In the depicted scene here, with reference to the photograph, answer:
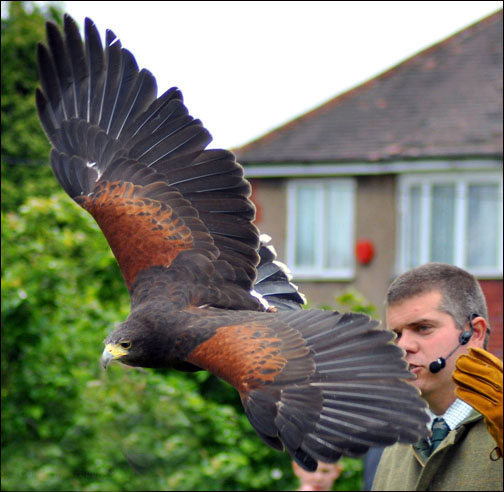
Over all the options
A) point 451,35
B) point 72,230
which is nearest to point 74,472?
point 72,230

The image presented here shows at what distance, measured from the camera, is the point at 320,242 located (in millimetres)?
18047

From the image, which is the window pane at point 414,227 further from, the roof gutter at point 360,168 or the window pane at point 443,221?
the roof gutter at point 360,168

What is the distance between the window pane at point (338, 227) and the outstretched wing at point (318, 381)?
13.7m

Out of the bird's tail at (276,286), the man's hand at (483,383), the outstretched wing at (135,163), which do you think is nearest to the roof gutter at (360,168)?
the bird's tail at (276,286)

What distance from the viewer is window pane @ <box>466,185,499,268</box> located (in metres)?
15.4

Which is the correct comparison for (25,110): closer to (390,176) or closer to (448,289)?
(390,176)

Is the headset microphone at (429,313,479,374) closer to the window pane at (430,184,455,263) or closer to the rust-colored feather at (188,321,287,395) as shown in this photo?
the rust-colored feather at (188,321,287,395)

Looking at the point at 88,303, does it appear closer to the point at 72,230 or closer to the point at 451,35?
the point at 72,230

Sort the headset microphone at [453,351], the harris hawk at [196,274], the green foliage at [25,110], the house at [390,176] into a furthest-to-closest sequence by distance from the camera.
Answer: the green foliage at [25,110] < the house at [390,176] < the headset microphone at [453,351] < the harris hawk at [196,274]

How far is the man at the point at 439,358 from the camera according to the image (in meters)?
3.62

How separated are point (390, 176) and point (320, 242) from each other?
211cm

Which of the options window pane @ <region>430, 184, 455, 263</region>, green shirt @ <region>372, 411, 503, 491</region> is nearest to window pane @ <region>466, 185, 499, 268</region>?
window pane @ <region>430, 184, 455, 263</region>

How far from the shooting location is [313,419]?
343cm

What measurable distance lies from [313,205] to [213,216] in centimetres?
1355
